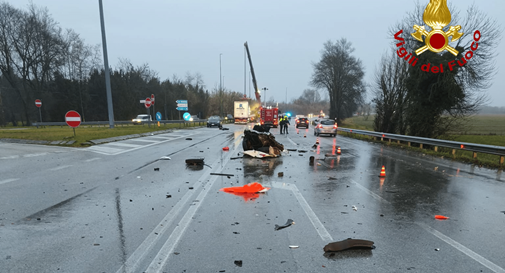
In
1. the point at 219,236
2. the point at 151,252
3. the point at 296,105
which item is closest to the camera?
the point at 151,252

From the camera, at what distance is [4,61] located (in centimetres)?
3891

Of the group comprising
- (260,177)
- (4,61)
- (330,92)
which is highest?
(4,61)

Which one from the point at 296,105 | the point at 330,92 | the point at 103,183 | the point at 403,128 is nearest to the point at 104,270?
the point at 103,183

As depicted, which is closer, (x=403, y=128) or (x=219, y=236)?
(x=219, y=236)

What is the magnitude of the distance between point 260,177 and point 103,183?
13.7 ft

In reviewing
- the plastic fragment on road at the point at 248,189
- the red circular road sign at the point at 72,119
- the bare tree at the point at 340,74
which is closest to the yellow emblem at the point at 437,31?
the plastic fragment on road at the point at 248,189

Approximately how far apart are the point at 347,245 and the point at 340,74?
5343cm

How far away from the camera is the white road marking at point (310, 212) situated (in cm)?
415

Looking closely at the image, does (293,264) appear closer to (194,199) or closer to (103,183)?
(194,199)

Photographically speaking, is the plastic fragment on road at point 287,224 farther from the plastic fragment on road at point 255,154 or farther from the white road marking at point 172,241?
the plastic fragment on road at point 255,154

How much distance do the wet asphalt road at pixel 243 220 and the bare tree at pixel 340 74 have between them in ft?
152

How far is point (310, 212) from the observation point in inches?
204

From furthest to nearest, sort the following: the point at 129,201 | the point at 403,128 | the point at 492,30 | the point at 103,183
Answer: the point at 403,128
the point at 492,30
the point at 103,183
the point at 129,201

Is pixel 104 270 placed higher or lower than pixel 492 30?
lower
